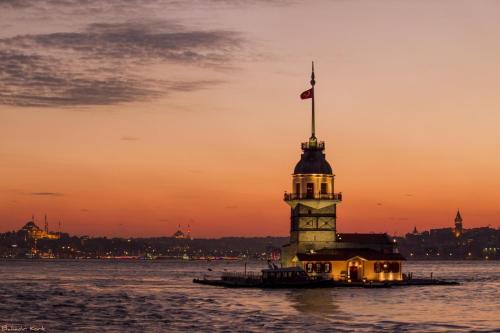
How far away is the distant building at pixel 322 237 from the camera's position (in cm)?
12673

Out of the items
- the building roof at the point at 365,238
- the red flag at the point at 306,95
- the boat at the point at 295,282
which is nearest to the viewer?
the boat at the point at 295,282

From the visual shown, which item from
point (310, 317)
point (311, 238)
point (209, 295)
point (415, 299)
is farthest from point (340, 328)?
point (311, 238)

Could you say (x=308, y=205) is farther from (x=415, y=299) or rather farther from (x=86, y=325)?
(x=86, y=325)

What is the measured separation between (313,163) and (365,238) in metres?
12.4

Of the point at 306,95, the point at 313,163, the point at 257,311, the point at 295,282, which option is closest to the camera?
the point at 257,311

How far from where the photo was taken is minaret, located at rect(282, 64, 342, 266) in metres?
128

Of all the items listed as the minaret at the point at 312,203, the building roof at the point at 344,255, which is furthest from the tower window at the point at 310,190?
the building roof at the point at 344,255

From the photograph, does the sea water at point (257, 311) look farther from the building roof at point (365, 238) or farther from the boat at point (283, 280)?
the building roof at point (365, 238)

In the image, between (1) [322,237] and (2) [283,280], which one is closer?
(2) [283,280]

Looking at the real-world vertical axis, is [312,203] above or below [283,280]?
above

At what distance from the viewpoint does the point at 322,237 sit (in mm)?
128375

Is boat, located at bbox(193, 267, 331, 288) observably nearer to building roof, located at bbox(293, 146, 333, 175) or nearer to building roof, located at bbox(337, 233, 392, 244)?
building roof, located at bbox(337, 233, 392, 244)

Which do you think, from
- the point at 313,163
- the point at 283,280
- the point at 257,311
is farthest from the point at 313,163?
the point at 257,311

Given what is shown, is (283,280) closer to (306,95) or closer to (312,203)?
(312,203)
